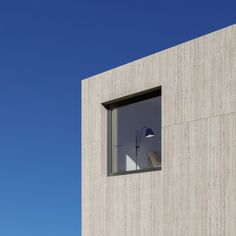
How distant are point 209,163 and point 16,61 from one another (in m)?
14.9

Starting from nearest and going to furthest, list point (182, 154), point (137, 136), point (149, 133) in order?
point (182, 154) < point (149, 133) < point (137, 136)

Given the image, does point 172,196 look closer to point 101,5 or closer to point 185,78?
point 185,78

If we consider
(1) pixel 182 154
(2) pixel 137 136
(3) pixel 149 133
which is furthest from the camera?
(2) pixel 137 136

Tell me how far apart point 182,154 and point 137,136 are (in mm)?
960

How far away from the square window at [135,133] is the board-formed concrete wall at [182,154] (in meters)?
0.12

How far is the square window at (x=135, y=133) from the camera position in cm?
831

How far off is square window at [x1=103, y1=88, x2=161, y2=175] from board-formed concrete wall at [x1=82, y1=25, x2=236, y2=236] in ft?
0.38

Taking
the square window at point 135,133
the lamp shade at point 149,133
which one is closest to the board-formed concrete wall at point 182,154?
the square window at point 135,133

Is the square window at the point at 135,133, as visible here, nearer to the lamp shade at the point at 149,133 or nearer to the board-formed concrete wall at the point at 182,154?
the lamp shade at the point at 149,133

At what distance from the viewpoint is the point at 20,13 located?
64.7 ft

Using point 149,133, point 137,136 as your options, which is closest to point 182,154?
point 149,133

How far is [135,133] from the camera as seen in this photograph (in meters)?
8.55

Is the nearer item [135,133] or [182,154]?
[182,154]

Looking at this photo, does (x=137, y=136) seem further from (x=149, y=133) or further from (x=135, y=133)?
(x=149, y=133)
